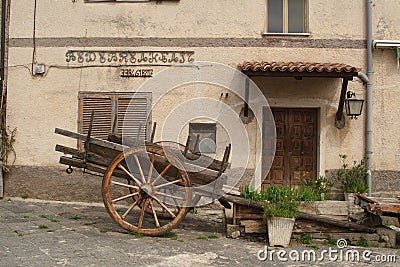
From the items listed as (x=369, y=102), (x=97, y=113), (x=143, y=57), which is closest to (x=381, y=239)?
(x=369, y=102)

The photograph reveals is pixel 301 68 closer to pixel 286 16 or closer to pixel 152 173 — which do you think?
pixel 286 16

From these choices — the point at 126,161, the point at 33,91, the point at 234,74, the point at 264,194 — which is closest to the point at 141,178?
the point at 126,161

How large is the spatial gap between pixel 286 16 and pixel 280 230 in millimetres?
4923

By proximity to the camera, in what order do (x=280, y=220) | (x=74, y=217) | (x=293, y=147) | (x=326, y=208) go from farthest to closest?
(x=293, y=147), (x=74, y=217), (x=326, y=208), (x=280, y=220)

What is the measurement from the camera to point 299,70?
7965 millimetres

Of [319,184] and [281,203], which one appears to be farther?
[319,184]

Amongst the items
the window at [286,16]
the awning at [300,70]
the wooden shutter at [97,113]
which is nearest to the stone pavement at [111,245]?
the wooden shutter at [97,113]

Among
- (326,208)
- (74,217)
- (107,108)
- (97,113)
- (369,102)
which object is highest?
(369,102)

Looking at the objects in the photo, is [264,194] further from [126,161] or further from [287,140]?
[287,140]

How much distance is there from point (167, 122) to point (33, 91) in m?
2.74

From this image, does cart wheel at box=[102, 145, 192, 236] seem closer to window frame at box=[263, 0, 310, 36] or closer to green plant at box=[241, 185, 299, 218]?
green plant at box=[241, 185, 299, 218]

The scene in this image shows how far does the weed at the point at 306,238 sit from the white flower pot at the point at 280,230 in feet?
1.08

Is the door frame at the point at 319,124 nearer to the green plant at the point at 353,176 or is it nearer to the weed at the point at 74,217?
the green plant at the point at 353,176

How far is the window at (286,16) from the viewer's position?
922 cm
